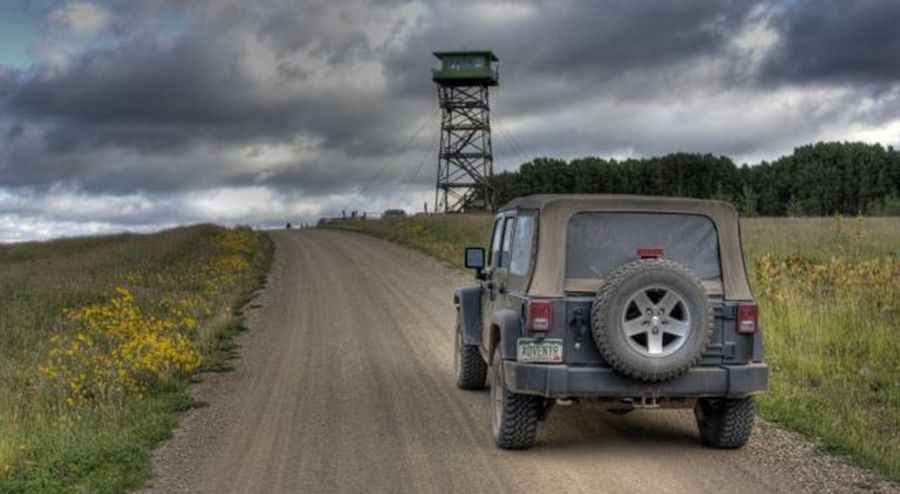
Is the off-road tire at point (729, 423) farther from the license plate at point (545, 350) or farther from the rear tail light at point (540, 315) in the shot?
the rear tail light at point (540, 315)

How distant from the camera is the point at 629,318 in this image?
7262 mm

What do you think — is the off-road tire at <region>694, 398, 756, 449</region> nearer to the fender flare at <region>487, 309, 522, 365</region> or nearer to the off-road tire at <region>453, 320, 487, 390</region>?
the fender flare at <region>487, 309, 522, 365</region>

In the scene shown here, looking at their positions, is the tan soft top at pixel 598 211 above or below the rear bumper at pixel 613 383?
above

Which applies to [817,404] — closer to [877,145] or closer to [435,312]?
[435,312]

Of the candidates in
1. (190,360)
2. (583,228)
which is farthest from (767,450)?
(190,360)

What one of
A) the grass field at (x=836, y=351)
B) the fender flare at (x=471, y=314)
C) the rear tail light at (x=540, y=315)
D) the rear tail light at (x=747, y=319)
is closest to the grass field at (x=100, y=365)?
the fender flare at (x=471, y=314)

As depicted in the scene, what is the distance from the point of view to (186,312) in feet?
56.2

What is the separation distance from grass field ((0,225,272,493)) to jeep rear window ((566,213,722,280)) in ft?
12.9

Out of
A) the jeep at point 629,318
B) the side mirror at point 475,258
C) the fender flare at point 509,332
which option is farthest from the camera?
the side mirror at point 475,258

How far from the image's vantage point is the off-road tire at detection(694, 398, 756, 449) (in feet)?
26.0

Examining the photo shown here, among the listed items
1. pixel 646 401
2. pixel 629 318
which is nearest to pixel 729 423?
pixel 646 401

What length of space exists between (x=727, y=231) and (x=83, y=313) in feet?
39.9

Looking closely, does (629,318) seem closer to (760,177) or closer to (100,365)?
(100,365)

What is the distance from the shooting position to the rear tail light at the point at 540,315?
7387 millimetres
